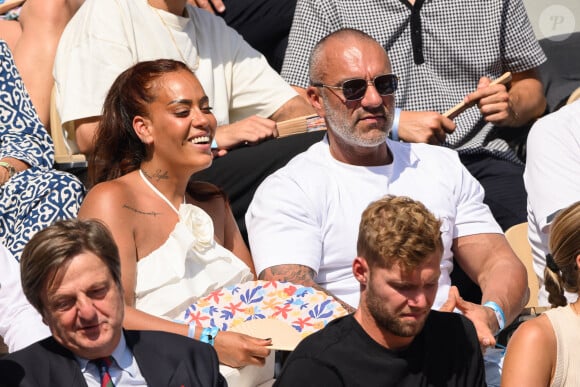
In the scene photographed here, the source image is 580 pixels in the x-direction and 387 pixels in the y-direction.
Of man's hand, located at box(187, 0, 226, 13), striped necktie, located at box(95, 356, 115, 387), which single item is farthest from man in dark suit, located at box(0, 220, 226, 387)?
man's hand, located at box(187, 0, 226, 13)

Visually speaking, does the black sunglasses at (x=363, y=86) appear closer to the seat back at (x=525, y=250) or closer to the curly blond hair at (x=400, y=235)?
the seat back at (x=525, y=250)

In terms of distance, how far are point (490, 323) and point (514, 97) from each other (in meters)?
1.95

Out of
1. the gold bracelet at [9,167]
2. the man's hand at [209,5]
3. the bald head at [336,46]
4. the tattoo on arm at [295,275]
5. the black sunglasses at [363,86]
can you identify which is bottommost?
the tattoo on arm at [295,275]

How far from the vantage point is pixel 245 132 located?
4.70m

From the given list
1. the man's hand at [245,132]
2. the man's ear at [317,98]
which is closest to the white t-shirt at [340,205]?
the man's ear at [317,98]

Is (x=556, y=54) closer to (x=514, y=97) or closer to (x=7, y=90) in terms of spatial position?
(x=514, y=97)

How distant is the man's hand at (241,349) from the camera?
338cm

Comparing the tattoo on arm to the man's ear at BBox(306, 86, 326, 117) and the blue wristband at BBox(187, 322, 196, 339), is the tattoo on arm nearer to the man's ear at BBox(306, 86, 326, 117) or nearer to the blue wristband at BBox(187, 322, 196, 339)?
the blue wristband at BBox(187, 322, 196, 339)

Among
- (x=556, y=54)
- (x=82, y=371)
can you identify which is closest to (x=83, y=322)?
(x=82, y=371)

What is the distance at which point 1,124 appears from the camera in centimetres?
446

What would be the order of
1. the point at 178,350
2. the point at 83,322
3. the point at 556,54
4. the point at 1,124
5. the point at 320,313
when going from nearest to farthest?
1. the point at 83,322
2. the point at 178,350
3. the point at 320,313
4. the point at 1,124
5. the point at 556,54

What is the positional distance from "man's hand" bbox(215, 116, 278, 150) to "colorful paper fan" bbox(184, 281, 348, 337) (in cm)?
110

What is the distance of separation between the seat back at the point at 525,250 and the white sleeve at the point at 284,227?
872 millimetres

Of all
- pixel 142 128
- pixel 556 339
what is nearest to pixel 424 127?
pixel 142 128
